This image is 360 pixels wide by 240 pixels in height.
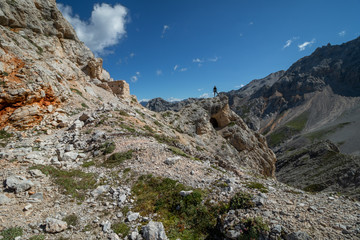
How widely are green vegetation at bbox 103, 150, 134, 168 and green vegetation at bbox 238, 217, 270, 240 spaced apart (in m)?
9.69

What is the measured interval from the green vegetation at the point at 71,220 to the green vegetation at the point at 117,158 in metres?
4.63

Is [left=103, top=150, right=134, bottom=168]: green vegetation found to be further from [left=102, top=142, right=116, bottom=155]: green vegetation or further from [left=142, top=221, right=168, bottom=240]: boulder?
[left=142, top=221, right=168, bottom=240]: boulder

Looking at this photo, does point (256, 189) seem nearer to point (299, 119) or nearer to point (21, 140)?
point (21, 140)

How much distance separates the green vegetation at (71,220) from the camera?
812cm

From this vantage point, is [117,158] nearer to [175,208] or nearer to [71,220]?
[71,220]

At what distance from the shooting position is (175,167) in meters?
12.4

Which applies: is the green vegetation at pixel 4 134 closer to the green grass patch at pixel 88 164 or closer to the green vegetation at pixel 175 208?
the green grass patch at pixel 88 164

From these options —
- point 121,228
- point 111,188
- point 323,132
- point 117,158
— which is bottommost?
point 323,132

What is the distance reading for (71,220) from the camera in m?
8.23

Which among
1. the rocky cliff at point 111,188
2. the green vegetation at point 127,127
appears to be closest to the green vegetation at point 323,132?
the rocky cliff at point 111,188

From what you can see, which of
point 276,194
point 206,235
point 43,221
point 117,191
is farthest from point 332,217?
point 43,221

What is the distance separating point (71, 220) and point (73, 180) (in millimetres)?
3574

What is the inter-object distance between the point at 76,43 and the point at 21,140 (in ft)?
112

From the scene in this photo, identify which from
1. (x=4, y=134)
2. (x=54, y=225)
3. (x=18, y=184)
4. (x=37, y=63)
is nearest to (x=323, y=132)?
(x=54, y=225)
